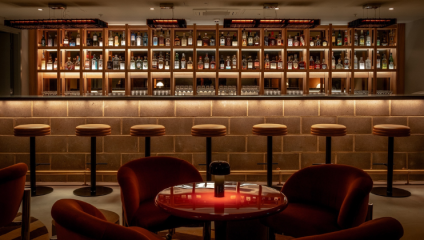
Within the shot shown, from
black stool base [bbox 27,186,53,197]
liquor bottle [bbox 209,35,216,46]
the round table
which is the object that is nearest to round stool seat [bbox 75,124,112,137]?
black stool base [bbox 27,186,53,197]

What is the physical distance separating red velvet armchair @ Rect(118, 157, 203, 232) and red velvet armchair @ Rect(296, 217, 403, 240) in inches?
A: 47.6

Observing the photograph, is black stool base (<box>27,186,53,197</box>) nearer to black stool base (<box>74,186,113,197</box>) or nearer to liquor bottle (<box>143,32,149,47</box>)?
black stool base (<box>74,186,113,197</box>)

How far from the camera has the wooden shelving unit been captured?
6777 mm

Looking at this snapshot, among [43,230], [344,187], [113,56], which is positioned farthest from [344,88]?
[43,230]

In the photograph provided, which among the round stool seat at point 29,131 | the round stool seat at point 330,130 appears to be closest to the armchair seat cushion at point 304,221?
the round stool seat at point 330,130

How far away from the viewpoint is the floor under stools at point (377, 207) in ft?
10.00

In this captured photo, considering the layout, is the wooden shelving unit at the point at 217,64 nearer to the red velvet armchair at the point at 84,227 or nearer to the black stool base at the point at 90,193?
the black stool base at the point at 90,193

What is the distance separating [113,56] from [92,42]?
1.50 ft

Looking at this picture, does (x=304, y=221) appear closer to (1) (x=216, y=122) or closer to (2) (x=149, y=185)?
(2) (x=149, y=185)

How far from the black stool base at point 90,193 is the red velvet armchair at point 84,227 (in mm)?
2764

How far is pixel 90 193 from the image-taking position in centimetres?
421

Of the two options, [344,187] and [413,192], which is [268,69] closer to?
[413,192]

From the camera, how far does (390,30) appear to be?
714cm

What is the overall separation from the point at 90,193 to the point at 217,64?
11.3ft
